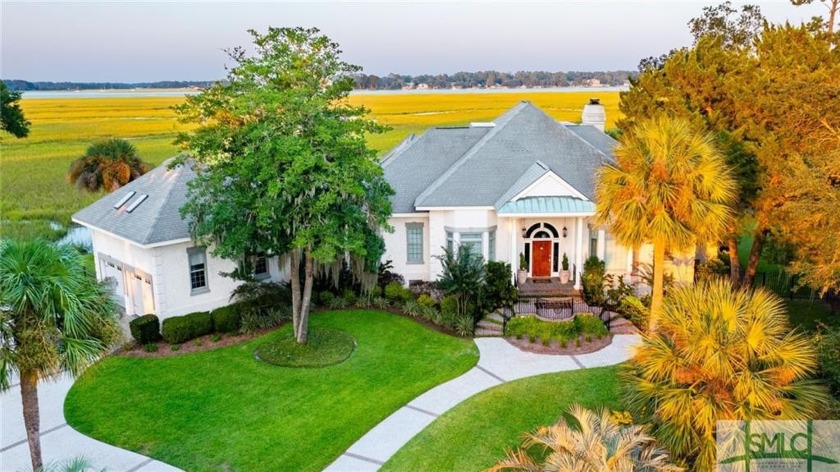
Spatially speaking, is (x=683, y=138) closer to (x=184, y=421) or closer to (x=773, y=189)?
(x=773, y=189)

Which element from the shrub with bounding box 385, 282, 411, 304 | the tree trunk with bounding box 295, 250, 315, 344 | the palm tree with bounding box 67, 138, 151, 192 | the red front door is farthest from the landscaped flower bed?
the palm tree with bounding box 67, 138, 151, 192

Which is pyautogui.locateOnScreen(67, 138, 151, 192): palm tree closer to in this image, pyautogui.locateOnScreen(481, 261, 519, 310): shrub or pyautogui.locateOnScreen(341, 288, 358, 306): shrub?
pyautogui.locateOnScreen(341, 288, 358, 306): shrub

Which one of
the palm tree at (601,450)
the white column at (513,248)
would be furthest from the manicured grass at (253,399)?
the palm tree at (601,450)

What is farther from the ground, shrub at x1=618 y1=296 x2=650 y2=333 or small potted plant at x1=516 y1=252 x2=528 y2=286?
small potted plant at x1=516 y1=252 x2=528 y2=286

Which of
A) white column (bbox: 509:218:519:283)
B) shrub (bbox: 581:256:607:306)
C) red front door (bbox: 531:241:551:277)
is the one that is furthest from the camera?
red front door (bbox: 531:241:551:277)

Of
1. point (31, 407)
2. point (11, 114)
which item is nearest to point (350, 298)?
point (31, 407)

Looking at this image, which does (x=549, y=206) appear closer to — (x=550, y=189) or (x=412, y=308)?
(x=550, y=189)
